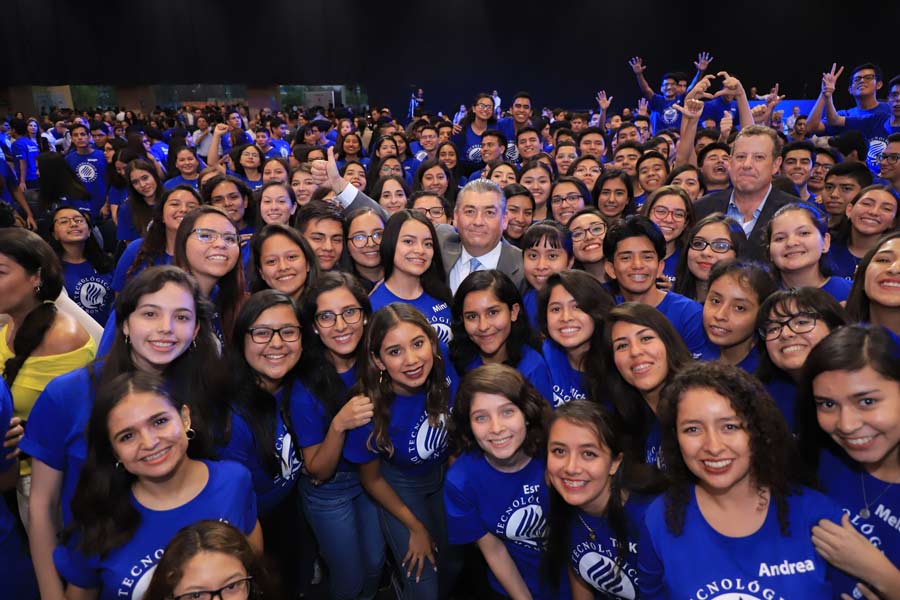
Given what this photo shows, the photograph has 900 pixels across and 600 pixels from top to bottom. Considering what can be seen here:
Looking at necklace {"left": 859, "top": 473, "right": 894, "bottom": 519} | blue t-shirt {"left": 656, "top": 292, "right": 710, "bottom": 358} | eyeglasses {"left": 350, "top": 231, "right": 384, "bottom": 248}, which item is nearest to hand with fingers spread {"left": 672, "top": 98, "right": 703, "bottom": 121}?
blue t-shirt {"left": 656, "top": 292, "right": 710, "bottom": 358}

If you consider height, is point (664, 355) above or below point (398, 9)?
below

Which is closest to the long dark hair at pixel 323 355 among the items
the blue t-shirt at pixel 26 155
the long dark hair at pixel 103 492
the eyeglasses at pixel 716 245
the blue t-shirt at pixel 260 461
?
the blue t-shirt at pixel 260 461

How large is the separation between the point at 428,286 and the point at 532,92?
61.1ft

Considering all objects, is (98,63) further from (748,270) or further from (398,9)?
(748,270)

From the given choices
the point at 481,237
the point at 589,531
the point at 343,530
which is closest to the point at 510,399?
the point at 589,531

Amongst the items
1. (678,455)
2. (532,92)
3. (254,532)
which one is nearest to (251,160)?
(254,532)

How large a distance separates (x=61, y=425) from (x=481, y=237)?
271cm

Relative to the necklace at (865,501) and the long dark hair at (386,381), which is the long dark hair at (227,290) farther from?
the necklace at (865,501)

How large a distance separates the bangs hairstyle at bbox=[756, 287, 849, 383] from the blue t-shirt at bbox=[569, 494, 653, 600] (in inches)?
37.8

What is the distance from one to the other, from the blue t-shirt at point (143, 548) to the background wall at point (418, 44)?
67.1ft

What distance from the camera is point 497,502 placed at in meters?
2.78

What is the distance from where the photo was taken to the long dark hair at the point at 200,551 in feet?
6.49

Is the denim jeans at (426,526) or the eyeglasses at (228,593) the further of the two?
the denim jeans at (426,526)

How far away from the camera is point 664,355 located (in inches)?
109
